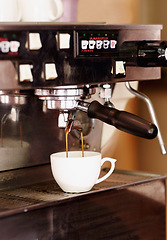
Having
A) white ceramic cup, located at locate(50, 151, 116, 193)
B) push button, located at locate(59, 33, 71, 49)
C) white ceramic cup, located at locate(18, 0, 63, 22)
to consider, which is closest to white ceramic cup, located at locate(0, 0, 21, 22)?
white ceramic cup, located at locate(18, 0, 63, 22)

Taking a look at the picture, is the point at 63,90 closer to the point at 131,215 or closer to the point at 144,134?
the point at 144,134

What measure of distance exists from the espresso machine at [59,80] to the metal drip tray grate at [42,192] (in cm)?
3

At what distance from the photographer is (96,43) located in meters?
0.94

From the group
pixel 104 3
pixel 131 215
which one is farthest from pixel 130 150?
pixel 104 3

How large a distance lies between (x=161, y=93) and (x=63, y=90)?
1.47 feet

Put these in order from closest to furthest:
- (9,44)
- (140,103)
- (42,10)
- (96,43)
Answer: (9,44) → (96,43) → (42,10) → (140,103)

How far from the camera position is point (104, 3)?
4.14ft

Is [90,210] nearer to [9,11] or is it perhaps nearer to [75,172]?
[75,172]

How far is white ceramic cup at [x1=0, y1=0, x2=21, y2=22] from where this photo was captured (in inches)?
38.9

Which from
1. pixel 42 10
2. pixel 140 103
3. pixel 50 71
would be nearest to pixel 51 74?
pixel 50 71

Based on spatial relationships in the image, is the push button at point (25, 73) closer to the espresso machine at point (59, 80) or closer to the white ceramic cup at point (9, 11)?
the espresso machine at point (59, 80)

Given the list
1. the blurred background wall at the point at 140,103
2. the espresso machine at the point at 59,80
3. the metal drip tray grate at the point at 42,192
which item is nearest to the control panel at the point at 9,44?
the espresso machine at the point at 59,80

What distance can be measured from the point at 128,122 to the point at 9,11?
307 mm

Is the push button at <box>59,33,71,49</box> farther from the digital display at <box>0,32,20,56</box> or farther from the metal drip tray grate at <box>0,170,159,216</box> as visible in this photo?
the metal drip tray grate at <box>0,170,159,216</box>
